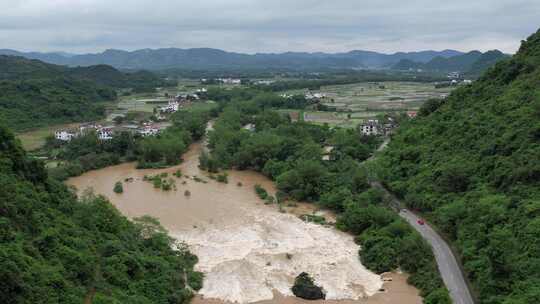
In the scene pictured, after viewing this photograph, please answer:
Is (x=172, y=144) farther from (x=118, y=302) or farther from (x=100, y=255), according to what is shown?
(x=118, y=302)

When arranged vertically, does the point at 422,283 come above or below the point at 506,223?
below

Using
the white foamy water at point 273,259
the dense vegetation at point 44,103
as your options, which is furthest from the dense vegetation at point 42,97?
the white foamy water at point 273,259

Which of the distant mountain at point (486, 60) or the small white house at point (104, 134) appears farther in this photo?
the distant mountain at point (486, 60)

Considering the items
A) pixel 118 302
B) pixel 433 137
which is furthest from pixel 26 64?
pixel 118 302

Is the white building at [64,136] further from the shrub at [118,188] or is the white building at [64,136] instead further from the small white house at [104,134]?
the shrub at [118,188]

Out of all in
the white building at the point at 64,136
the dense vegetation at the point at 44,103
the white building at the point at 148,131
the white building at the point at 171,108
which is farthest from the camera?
the white building at the point at 171,108

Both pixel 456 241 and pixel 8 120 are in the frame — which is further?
pixel 8 120

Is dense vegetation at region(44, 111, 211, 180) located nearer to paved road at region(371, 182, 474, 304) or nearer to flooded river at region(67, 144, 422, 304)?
flooded river at region(67, 144, 422, 304)

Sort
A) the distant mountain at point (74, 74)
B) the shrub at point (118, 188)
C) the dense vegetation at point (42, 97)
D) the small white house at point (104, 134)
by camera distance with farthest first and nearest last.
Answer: the distant mountain at point (74, 74) < the dense vegetation at point (42, 97) < the small white house at point (104, 134) < the shrub at point (118, 188)
